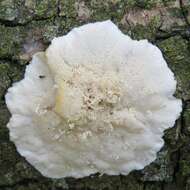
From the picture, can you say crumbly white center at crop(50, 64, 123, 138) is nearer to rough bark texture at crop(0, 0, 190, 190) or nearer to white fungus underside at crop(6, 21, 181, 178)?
white fungus underside at crop(6, 21, 181, 178)

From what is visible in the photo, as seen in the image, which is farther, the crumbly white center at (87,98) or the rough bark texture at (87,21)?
the rough bark texture at (87,21)

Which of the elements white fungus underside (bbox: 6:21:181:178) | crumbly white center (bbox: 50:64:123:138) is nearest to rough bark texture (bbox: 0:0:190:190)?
white fungus underside (bbox: 6:21:181:178)

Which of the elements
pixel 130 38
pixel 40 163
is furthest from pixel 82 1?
pixel 40 163

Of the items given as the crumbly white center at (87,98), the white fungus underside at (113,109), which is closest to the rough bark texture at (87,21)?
the white fungus underside at (113,109)

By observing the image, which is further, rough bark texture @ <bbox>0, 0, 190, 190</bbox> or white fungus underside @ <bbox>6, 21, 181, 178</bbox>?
rough bark texture @ <bbox>0, 0, 190, 190</bbox>

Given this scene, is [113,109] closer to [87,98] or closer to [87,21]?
[87,98]

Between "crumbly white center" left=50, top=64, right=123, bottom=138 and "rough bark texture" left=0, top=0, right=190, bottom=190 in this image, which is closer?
"crumbly white center" left=50, top=64, right=123, bottom=138

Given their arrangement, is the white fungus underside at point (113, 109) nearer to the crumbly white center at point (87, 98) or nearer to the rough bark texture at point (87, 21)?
the crumbly white center at point (87, 98)
